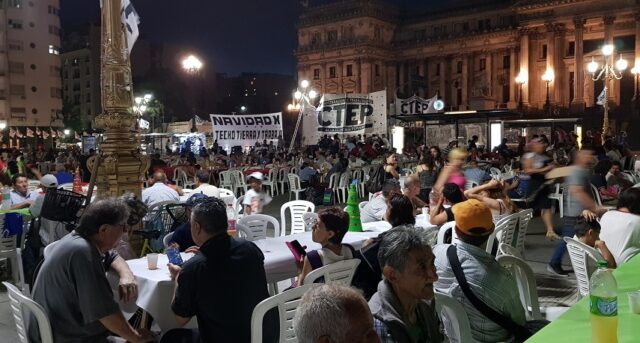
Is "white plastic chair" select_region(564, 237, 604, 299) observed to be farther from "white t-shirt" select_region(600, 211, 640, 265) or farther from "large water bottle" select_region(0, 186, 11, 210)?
"large water bottle" select_region(0, 186, 11, 210)

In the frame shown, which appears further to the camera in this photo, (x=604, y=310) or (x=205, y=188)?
(x=205, y=188)

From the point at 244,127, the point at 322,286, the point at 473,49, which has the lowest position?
the point at 322,286

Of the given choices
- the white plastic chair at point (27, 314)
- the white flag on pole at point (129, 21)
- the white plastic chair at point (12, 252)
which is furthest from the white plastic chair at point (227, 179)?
the white plastic chair at point (27, 314)

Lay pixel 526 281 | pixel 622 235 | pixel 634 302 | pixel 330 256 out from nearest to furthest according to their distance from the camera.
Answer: pixel 634 302 < pixel 330 256 < pixel 526 281 < pixel 622 235

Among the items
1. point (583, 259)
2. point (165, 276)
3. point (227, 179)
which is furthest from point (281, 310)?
point (227, 179)

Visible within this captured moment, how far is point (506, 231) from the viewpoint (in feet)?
21.5

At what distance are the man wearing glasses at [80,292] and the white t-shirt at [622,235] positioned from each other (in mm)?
4059

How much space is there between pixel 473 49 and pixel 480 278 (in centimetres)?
5997

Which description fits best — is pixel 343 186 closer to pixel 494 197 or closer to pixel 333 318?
pixel 494 197

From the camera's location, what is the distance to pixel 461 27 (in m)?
62.2

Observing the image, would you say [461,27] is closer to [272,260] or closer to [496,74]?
[496,74]

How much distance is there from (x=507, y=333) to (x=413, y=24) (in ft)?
217

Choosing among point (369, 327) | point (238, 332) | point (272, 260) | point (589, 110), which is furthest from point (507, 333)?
point (589, 110)

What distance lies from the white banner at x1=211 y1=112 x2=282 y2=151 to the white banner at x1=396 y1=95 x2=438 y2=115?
841cm
